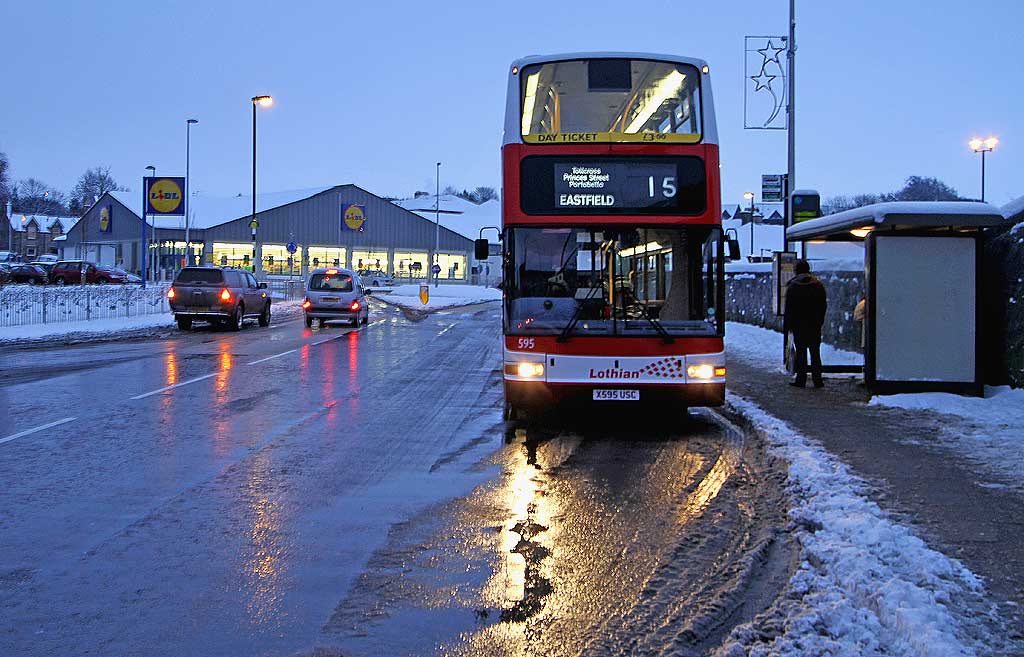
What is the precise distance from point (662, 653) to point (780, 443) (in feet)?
18.3

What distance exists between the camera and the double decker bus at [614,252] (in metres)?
10.7

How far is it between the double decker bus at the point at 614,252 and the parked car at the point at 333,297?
65.9ft

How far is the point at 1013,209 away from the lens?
12.9 metres

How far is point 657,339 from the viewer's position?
10719 millimetres

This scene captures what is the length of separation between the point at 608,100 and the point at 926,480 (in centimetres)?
617

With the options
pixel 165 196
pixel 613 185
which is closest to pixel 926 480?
pixel 613 185

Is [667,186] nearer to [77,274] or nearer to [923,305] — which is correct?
[923,305]

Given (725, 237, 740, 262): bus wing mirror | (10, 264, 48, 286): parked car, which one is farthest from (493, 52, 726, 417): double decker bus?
(10, 264, 48, 286): parked car

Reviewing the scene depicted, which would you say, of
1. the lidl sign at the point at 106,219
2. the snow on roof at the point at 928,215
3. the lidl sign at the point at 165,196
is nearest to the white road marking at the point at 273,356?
the snow on roof at the point at 928,215

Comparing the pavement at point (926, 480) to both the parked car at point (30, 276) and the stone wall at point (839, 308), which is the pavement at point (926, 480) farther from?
the parked car at point (30, 276)

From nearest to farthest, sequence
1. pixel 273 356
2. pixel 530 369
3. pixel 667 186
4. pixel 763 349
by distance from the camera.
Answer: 1. pixel 530 369
2. pixel 667 186
3. pixel 273 356
4. pixel 763 349

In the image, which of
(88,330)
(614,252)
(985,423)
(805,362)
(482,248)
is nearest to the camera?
(985,423)

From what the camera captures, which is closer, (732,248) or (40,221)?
(732,248)

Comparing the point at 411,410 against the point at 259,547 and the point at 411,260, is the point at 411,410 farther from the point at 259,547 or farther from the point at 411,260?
the point at 411,260
